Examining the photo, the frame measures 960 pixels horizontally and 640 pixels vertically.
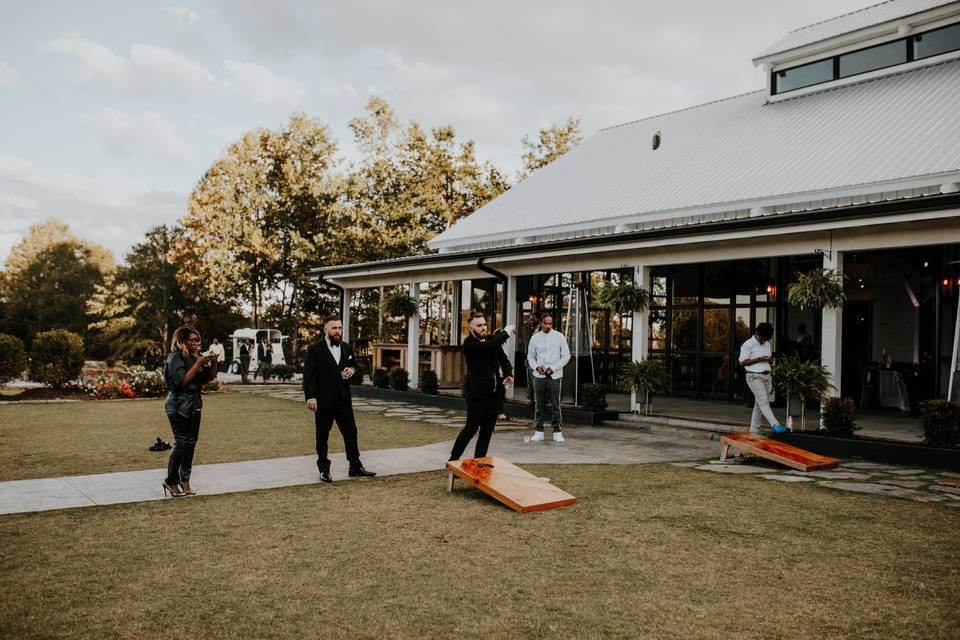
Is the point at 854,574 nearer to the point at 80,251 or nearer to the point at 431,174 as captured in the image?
the point at 431,174

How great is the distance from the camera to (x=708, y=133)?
1838 cm

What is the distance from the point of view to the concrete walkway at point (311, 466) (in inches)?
256

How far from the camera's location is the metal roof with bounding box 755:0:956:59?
49.6 ft

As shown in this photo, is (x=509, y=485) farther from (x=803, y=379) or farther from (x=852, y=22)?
(x=852, y=22)

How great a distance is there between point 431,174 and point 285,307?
13784 millimetres

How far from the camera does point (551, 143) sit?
104ft

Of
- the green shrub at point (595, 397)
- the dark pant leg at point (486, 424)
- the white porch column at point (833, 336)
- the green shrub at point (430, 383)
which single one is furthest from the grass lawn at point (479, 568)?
the green shrub at point (430, 383)

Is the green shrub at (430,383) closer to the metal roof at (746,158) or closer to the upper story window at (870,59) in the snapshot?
the metal roof at (746,158)

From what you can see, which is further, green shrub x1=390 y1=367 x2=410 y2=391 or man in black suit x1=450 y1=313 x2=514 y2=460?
green shrub x1=390 y1=367 x2=410 y2=391

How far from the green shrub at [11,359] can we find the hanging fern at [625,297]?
1427cm

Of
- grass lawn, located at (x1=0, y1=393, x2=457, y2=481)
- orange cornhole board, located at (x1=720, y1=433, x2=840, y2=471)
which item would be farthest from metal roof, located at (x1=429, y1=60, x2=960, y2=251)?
grass lawn, located at (x1=0, y1=393, x2=457, y2=481)

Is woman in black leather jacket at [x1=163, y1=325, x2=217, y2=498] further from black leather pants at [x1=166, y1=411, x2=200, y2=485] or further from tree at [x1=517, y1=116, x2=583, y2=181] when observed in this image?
tree at [x1=517, y1=116, x2=583, y2=181]

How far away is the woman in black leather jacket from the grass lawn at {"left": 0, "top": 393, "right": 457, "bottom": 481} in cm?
169

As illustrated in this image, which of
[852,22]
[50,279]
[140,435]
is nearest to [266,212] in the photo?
[50,279]
